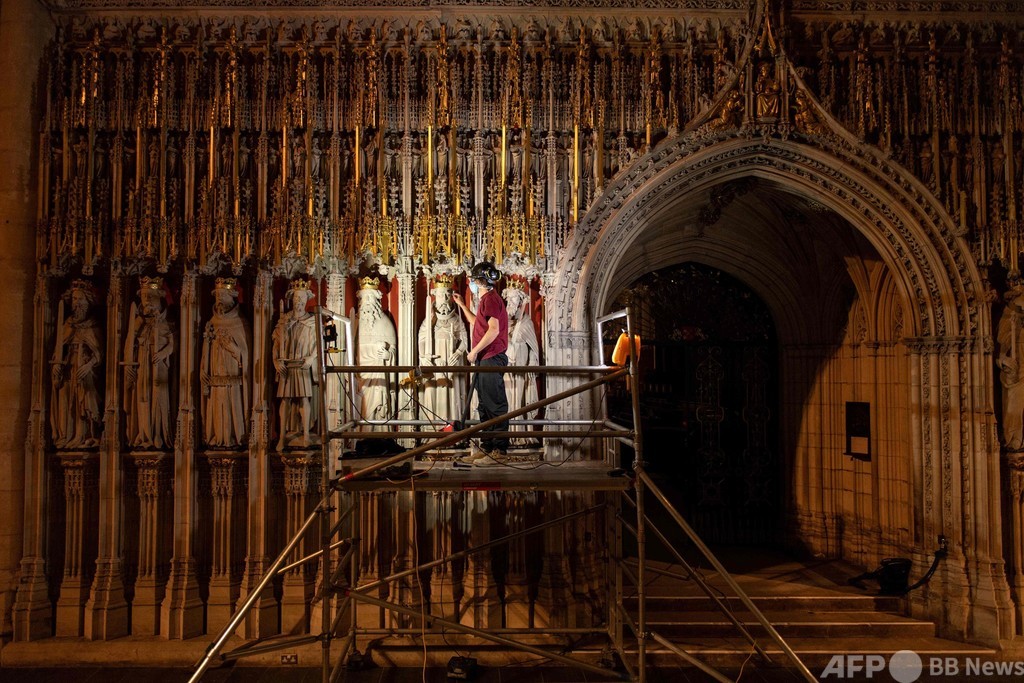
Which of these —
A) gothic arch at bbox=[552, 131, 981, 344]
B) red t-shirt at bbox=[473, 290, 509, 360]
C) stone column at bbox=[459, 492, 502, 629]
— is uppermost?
gothic arch at bbox=[552, 131, 981, 344]

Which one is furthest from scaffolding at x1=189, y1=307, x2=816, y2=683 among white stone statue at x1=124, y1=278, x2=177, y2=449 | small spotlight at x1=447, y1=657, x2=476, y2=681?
white stone statue at x1=124, y1=278, x2=177, y2=449

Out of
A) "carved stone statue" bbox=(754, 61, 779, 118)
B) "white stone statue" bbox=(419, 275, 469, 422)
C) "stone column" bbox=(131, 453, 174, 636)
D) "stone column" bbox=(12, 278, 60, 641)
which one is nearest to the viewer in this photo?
"stone column" bbox=(12, 278, 60, 641)

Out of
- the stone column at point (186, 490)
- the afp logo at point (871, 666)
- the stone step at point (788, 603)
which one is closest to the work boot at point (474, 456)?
the stone step at point (788, 603)

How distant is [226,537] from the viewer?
7414 mm

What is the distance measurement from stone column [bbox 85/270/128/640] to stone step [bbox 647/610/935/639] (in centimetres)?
586

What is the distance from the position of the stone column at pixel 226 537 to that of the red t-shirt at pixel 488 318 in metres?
2.98

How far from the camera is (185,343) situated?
7.48 metres

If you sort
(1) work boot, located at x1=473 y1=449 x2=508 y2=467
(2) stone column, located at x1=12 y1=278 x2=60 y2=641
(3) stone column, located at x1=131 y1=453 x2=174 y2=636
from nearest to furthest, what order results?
1. (1) work boot, located at x1=473 y1=449 x2=508 y2=467
2. (2) stone column, located at x1=12 y1=278 x2=60 y2=641
3. (3) stone column, located at x1=131 y1=453 x2=174 y2=636

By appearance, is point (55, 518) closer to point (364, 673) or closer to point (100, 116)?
point (364, 673)

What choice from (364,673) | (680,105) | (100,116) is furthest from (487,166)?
(364,673)

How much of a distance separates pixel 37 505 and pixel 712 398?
8811mm

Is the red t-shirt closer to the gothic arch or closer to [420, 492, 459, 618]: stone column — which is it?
the gothic arch

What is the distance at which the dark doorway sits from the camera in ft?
33.2

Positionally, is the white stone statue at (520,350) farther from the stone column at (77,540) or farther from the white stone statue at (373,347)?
the stone column at (77,540)
